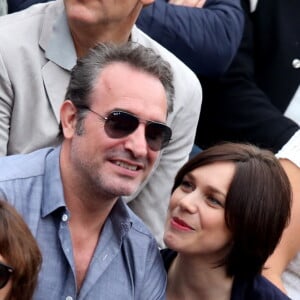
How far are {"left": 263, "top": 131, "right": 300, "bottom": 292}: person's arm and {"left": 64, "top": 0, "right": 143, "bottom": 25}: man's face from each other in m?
0.69

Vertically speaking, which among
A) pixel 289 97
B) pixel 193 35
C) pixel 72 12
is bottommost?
pixel 289 97

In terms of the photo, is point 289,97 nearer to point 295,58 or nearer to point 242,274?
point 295,58

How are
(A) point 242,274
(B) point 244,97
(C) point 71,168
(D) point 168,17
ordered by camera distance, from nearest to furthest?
1. (C) point 71,168
2. (A) point 242,274
3. (D) point 168,17
4. (B) point 244,97

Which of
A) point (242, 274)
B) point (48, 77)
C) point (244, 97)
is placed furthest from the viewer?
point (244, 97)

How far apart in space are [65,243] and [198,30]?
1.24 m

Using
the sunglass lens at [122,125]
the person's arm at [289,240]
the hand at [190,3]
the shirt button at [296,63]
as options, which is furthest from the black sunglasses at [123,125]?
the shirt button at [296,63]

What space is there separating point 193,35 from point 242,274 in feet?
3.51

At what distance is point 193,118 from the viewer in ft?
9.66

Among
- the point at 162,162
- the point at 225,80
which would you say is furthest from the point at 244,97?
the point at 162,162

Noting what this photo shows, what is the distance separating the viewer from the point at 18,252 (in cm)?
188

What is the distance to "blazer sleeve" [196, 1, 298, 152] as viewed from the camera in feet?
11.2

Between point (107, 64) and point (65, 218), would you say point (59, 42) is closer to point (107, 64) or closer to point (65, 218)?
point (107, 64)

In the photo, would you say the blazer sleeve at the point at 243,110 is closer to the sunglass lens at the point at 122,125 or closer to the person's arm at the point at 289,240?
the person's arm at the point at 289,240

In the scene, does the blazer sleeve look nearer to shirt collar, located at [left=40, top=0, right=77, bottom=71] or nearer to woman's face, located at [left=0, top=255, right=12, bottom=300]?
shirt collar, located at [left=40, top=0, right=77, bottom=71]
